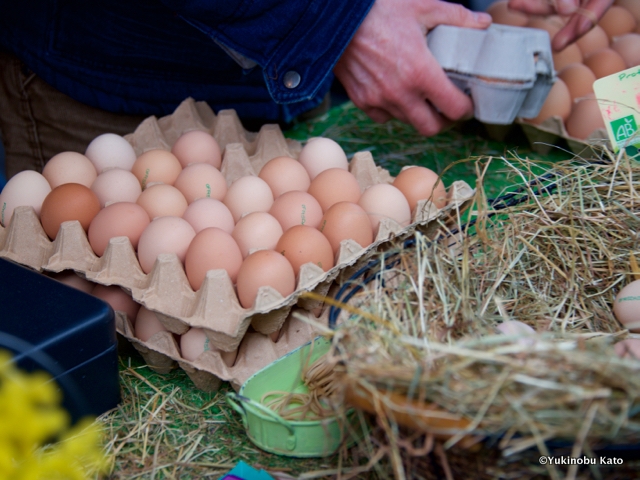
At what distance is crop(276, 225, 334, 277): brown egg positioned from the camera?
43.2 inches

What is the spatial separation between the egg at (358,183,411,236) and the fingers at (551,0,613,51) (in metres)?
0.84

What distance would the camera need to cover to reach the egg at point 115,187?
4.26 ft

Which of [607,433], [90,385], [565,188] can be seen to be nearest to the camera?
[607,433]

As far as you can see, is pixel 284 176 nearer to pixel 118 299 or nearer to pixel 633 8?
pixel 118 299

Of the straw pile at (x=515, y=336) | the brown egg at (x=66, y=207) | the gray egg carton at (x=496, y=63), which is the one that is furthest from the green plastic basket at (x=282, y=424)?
the gray egg carton at (x=496, y=63)

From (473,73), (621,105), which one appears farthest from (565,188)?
(473,73)

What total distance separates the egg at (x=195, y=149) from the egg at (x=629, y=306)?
93 cm

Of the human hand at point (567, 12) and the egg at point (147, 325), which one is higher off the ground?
the human hand at point (567, 12)

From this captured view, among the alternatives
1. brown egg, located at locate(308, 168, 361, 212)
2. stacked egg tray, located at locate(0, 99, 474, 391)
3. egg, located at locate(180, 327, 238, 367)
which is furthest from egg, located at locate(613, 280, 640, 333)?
egg, located at locate(180, 327, 238, 367)

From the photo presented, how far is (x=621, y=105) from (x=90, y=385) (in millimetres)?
1146

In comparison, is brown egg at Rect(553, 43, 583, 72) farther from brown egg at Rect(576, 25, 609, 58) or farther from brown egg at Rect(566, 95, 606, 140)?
brown egg at Rect(566, 95, 606, 140)

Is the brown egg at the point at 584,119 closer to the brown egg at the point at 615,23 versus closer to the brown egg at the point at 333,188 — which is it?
the brown egg at the point at 615,23

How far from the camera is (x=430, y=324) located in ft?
2.92

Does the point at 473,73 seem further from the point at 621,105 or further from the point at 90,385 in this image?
the point at 90,385
